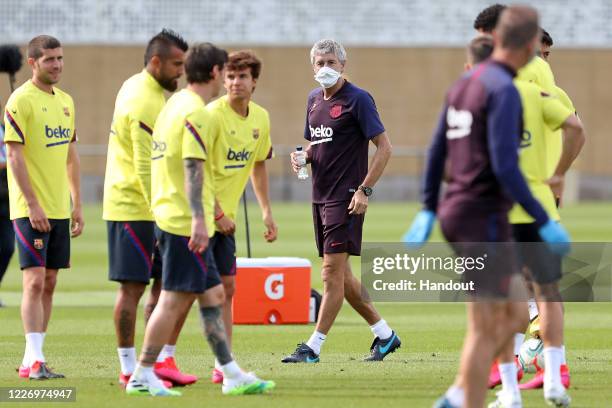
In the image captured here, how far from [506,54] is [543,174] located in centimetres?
172

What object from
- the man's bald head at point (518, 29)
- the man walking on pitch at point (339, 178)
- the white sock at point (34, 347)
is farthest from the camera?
the man walking on pitch at point (339, 178)

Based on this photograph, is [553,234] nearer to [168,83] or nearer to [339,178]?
[168,83]

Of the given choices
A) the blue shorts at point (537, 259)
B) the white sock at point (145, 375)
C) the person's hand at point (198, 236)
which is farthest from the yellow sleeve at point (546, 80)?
the white sock at point (145, 375)

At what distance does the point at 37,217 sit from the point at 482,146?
12.4 ft

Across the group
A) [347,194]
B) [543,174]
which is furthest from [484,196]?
[347,194]

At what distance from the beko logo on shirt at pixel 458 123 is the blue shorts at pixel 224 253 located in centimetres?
248

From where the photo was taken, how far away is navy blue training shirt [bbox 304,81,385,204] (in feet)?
33.4

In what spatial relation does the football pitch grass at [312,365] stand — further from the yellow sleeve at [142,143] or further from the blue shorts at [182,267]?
the yellow sleeve at [142,143]

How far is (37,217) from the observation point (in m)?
9.02

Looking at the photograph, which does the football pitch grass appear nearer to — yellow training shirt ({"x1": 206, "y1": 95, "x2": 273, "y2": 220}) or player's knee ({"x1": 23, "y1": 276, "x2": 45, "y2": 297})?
player's knee ({"x1": 23, "y1": 276, "x2": 45, "y2": 297})

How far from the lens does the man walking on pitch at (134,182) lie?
842 centimetres

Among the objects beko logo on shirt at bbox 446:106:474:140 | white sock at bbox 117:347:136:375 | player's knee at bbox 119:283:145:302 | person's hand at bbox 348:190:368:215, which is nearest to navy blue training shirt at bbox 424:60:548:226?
beko logo on shirt at bbox 446:106:474:140

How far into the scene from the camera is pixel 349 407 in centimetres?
780

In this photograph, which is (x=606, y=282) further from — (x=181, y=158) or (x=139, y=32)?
(x=139, y=32)
